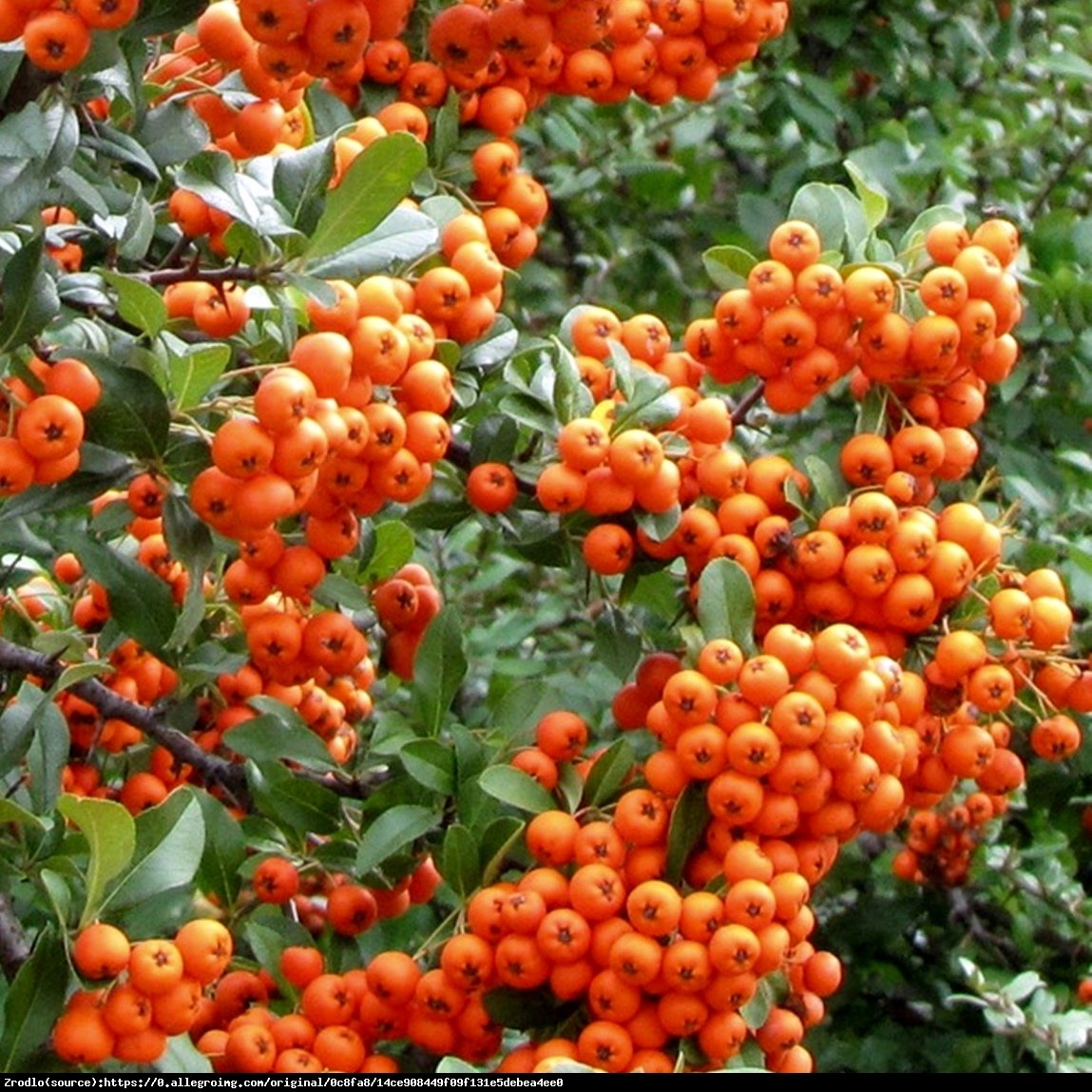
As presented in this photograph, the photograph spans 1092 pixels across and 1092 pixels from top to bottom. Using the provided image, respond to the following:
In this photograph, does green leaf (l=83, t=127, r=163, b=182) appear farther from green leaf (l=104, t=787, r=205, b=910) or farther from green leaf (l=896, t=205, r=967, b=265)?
green leaf (l=896, t=205, r=967, b=265)

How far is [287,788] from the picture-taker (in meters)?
2.65

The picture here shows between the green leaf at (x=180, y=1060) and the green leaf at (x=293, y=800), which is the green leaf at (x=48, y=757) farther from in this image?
the green leaf at (x=180, y=1060)

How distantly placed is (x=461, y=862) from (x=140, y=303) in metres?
0.84

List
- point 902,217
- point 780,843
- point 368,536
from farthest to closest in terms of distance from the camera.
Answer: point 902,217 < point 368,536 < point 780,843

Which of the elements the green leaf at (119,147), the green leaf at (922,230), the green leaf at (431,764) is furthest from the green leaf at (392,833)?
the green leaf at (922,230)

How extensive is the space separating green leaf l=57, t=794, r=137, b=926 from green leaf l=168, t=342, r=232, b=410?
49 cm

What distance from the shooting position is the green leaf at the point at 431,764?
2.52 meters

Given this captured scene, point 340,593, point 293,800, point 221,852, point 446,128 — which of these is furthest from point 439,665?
point 446,128

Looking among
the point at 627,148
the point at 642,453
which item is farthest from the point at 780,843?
the point at 627,148

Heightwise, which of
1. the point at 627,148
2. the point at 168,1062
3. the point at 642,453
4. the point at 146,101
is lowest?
the point at 627,148

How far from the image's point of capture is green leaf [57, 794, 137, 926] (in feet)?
6.57

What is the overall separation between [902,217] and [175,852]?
2.58m

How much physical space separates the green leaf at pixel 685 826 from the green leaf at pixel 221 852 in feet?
2.22

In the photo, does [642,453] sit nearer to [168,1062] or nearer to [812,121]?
[168,1062]
